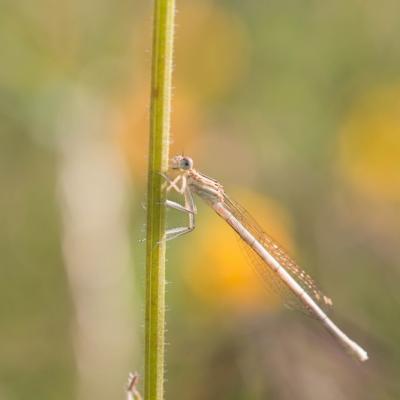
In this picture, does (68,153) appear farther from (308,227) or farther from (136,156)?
(308,227)

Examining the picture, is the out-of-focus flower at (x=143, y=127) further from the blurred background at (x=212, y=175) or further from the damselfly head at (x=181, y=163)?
the damselfly head at (x=181, y=163)

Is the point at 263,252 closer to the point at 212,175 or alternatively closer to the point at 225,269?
the point at 225,269

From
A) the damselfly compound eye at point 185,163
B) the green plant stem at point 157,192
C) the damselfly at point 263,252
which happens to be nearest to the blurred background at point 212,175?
the damselfly at point 263,252

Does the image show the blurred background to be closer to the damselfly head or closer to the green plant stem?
the damselfly head

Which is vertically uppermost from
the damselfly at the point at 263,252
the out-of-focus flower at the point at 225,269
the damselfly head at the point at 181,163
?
the damselfly head at the point at 181,163

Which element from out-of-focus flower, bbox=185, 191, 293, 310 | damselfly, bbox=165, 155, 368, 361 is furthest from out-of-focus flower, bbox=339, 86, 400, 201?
damselfly, bbox=165, 155, 368, 361

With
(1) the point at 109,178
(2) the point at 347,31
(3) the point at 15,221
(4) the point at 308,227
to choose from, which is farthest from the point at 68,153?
(2) the point at 347,31
